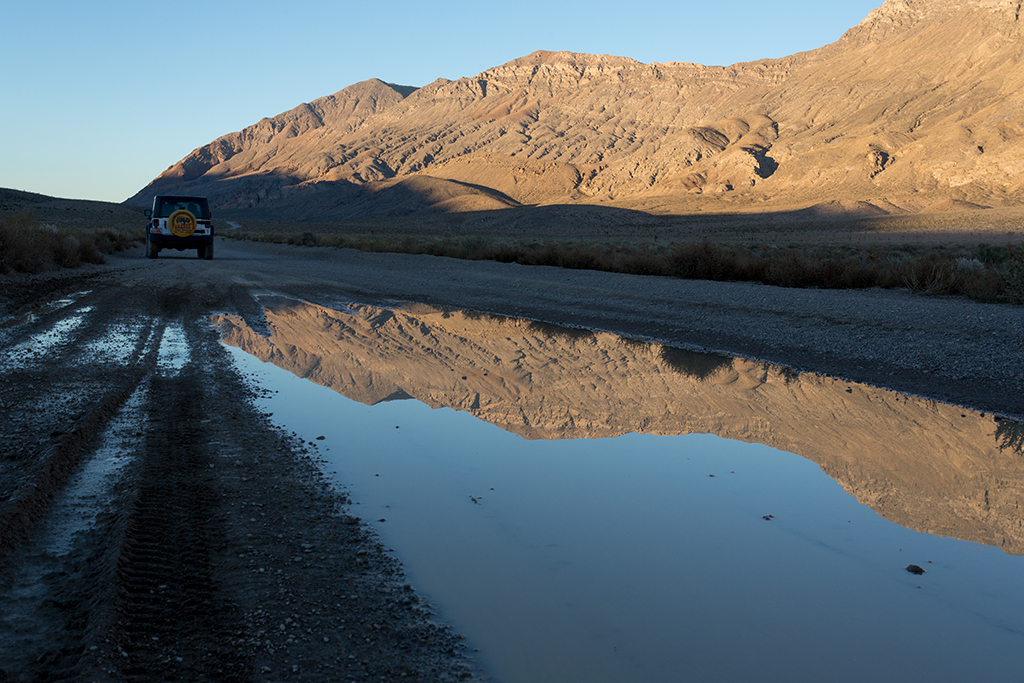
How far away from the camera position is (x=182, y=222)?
27.5m

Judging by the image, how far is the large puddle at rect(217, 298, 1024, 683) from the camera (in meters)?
3.26

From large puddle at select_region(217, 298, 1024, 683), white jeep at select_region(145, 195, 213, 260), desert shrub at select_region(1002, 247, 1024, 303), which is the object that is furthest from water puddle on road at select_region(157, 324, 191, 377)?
white jeep at select_region(145, 195, 213, 260)

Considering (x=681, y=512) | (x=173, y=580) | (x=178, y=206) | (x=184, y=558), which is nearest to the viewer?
(x=173, y=580)

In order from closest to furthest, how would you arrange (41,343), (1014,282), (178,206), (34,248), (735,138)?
(41,343) < (1014,282) < (34,248) < (178,206) < (735,138)

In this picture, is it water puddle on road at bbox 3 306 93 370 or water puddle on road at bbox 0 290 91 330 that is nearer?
water puddle on road at bbox 3 306 93 370

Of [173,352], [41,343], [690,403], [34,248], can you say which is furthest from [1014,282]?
[34,248]

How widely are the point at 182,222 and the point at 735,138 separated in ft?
390

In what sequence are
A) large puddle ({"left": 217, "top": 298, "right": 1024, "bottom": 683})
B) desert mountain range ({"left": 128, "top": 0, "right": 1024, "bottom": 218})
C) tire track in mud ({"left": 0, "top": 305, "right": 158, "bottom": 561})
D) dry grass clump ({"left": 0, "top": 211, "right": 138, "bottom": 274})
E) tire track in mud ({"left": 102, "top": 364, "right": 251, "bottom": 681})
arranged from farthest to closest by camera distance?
desert mountain range ({"left": 128, "top": 0, "right": 1024, "bottom": 218}) < dry grass clump ({"left": 0, "top": 211, "right": 138, "bottom": 274}) < tire track in mud ({"left": 0, "top": 305, "right": 158, "bottom": 561}) < large puddle ({"left": 217, "top": 298, "right": 1024, "bottom": 683}) < tire track in mud ({"left": 102, "top": 364, "right": 251, "bottom": 681})

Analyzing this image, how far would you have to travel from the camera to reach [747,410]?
7.38 m

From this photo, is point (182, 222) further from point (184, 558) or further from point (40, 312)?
point (184, 558)

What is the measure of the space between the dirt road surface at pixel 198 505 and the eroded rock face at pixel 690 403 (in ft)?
2.90

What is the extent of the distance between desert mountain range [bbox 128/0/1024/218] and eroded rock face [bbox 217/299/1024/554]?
281ft

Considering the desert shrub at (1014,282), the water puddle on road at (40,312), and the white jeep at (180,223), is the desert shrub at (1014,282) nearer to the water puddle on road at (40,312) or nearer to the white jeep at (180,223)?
the water puddle on road at (40,312)

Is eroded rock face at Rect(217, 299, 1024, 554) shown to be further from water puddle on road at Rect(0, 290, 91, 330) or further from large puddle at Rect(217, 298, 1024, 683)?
water puddle on road at Rect(0, 290, 91, 330)
